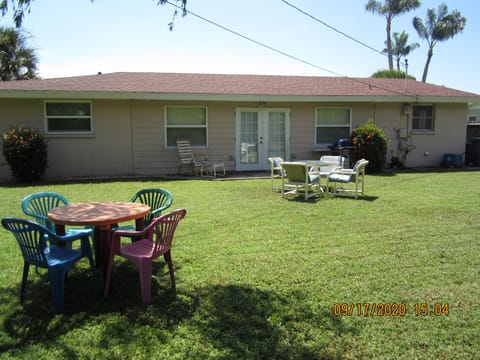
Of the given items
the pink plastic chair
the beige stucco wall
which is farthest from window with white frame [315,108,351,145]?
the pink plastic chair

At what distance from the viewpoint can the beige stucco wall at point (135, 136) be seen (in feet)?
37.2

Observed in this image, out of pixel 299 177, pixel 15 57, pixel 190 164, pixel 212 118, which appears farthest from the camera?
pixel 15 57

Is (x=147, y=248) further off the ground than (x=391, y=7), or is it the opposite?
(x=391, y=7)

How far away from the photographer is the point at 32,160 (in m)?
10.4

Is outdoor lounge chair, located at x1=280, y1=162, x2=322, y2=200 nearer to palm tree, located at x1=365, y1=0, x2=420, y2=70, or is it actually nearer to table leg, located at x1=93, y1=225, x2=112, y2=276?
table leg, located at x1=93, y1=225, x2=112, y2=276

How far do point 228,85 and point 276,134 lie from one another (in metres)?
2.49

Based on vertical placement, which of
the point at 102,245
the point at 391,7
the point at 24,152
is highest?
the point at 391,7

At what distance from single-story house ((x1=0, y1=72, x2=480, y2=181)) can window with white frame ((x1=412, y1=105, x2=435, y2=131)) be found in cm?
4

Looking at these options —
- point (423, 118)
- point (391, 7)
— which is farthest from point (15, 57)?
point (391, 7)

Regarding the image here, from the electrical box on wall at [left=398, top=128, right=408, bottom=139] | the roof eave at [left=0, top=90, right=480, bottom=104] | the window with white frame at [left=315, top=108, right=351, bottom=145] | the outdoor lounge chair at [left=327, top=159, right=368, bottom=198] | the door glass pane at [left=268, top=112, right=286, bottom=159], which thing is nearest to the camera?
the outdoor lounge chair at [left=327, top=159, right=368, bottom=198]

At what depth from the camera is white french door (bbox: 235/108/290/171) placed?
13.0 m

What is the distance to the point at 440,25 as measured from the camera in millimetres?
36031

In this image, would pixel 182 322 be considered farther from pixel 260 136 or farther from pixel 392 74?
pixel 392 74

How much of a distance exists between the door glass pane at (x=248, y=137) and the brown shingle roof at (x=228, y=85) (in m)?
0.92
